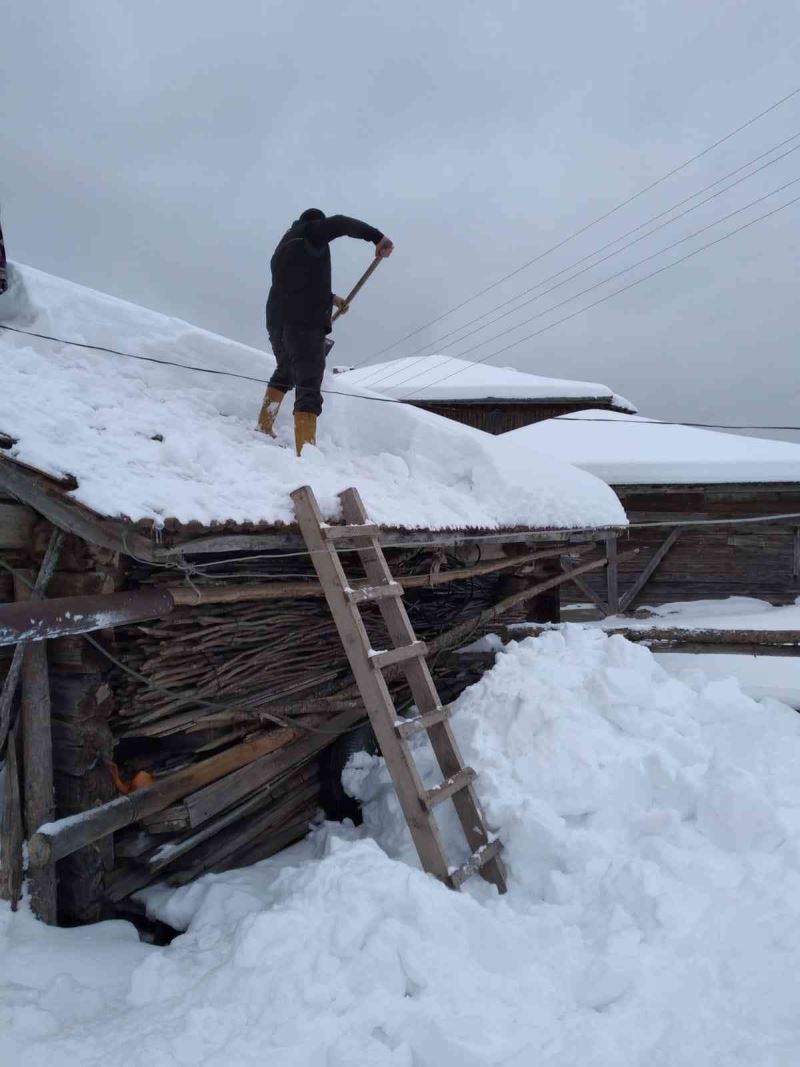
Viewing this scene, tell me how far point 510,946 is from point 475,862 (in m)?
0.46

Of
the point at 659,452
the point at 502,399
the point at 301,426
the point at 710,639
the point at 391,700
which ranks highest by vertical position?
the point at 502,399

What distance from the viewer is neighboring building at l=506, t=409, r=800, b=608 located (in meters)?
12.9

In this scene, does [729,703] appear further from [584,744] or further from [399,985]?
[399,985]

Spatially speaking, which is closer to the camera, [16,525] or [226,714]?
[16,525]

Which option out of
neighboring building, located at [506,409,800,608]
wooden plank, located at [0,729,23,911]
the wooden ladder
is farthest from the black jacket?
neighboring building, located at [506,409,800,608]

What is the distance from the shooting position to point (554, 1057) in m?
2.41

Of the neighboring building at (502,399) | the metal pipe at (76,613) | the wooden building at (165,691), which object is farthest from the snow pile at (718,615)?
the metal pipe at (76,613)

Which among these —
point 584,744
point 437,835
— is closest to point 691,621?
point 584,744

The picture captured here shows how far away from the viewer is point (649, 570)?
43.4 ft

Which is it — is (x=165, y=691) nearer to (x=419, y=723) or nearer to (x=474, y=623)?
(x=419, y=723)

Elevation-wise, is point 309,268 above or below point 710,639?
above

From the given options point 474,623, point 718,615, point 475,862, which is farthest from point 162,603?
point 718,615

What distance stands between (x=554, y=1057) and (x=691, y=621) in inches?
420

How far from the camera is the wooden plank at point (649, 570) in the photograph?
13188mm
